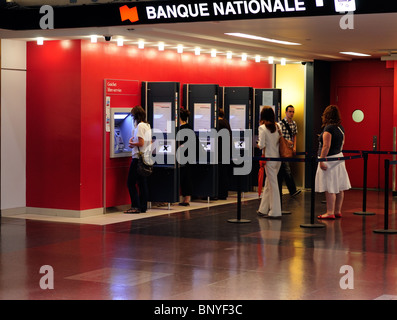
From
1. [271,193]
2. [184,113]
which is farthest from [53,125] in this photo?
[271,193]

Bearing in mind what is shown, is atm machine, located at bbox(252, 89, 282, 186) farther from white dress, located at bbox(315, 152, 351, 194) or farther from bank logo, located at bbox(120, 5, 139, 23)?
bank logo, located at bbox(120, 5, 139, 23)

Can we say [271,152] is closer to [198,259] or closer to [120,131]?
[120,131]

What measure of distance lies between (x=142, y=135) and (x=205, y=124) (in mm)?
1941

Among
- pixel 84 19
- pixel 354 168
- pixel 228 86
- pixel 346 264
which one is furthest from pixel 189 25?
pixel 354 168

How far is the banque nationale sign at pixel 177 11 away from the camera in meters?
9.11

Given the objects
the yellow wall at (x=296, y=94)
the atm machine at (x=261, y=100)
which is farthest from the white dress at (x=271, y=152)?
the yellow wall at (x=296, y=94)

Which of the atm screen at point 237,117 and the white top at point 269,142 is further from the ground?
the atm screen at point 237,117

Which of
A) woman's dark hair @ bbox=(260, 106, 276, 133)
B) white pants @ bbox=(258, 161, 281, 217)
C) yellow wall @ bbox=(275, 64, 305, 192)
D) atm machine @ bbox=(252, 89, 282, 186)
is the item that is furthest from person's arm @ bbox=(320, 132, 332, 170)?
yellow wall @ bbox=(275, 64, 305, 192)

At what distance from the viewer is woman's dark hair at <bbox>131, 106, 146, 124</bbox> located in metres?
12.3

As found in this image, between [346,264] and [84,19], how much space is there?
191 inches

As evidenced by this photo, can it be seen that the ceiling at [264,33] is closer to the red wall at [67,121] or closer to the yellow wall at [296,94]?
the red wall at [67,121]

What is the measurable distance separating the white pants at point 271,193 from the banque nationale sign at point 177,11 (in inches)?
112

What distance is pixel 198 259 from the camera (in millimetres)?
8711

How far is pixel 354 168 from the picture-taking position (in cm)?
1759
